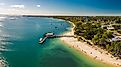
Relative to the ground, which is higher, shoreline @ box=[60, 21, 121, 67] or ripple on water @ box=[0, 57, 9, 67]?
ripple on water @ box=[0, 57, 9, 67]

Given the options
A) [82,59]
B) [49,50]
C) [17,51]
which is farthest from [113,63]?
[17,51]

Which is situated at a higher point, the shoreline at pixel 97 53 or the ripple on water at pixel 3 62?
the ripple on water at pixel 3 62

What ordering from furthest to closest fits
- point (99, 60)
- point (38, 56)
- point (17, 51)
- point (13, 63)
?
1. point (17, 51)
2. point (38, 56)
3. point (99, 60)
4. point (13, 63)

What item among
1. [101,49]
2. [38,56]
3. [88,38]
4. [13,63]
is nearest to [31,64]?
[13,63]

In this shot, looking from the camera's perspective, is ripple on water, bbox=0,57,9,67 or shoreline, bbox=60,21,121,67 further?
shoreline, bbox=60,21,121,67

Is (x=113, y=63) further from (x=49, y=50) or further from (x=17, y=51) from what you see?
(x=17, y=51)

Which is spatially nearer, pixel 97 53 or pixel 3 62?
pixel 3 62

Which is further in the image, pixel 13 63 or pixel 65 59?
pixel 65 59

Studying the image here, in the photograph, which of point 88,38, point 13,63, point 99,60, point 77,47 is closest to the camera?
point 13,63

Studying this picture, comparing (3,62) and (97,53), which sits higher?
(3,62)

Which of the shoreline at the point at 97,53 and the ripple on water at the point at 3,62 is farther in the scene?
the shoreline at the point at 97,53
